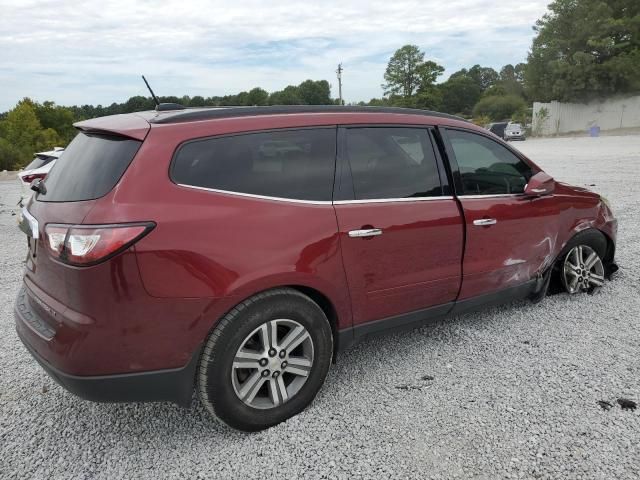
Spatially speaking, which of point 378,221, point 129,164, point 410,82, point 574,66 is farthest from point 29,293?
point 410,82

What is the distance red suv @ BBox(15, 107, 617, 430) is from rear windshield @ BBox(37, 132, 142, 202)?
0.01m

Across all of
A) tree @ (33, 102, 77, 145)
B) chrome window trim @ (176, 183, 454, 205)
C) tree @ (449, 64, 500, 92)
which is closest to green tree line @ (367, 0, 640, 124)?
chrome window trim @ (176, 183, 454, 205)

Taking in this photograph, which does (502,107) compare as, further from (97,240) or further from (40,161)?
(97,240)

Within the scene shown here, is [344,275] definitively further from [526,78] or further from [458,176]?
[526,78]

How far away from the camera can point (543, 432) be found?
260 cm

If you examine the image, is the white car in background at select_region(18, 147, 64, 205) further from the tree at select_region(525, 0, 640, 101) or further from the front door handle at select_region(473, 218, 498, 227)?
the tree at select_region(525, 0, 640, 101)

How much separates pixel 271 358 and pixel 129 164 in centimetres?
123

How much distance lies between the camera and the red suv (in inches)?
89.1

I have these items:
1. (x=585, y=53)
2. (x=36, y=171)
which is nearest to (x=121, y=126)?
(x=36, y=171)

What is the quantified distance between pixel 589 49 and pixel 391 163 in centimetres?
4392

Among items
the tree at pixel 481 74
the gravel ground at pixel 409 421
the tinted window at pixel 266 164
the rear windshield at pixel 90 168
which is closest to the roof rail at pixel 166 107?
the rear windshield at pixel 90 168

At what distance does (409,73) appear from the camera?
71.4 meters

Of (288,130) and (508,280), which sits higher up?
(288,130)

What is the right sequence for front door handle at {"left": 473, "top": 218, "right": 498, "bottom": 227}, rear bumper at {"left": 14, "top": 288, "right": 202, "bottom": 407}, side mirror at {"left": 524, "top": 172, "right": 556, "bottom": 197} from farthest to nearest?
side mirror at {"left": 524, "top": 172, "right": 556, "bottom": 197}, front door handle at {"left": 473, "top": 218, "right": 498, "bottom": 227}, rear bumper at {"left": 14, "top": 288, "right": 202, "bottom": 407}
